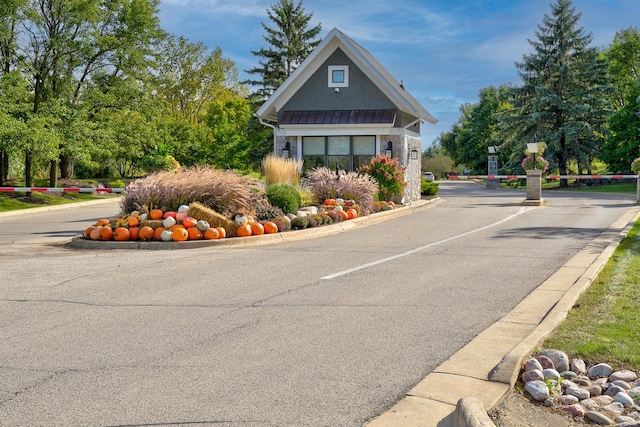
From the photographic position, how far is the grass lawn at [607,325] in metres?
5.51

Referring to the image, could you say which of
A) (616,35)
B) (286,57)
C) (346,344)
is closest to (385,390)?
(346,344)

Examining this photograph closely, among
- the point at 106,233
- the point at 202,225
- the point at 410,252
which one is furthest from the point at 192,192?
the point at 410,252

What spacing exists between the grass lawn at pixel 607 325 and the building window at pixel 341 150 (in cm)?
1897

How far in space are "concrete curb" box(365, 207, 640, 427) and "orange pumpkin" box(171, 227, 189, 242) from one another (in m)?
7.91

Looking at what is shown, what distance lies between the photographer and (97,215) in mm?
24047

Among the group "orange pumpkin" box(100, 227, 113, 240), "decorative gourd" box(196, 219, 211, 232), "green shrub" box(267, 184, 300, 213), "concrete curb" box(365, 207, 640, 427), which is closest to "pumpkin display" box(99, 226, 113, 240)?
"orange pumpkin" box(100, 227, 113, 240)

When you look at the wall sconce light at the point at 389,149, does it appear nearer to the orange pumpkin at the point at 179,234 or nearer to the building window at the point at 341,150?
the building window at the point at 341,150

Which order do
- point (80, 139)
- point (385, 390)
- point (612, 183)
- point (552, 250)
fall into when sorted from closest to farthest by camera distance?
point (385, 390), point (552, 250), point (80, 139), point (612, 183)

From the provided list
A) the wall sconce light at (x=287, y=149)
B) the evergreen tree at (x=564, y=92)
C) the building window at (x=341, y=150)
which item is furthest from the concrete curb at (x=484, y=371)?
the evergreen tree at (x=564, y=92)

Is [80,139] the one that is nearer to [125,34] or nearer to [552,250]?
[125,34]

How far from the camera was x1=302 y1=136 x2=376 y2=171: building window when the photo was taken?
92.2 ft

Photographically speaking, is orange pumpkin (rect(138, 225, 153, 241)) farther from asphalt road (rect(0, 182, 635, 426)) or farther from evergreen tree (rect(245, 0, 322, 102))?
evergreen tree (rect(245, 0, 322, 102))

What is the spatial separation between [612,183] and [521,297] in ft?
142

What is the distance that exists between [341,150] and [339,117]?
1.44 metres
